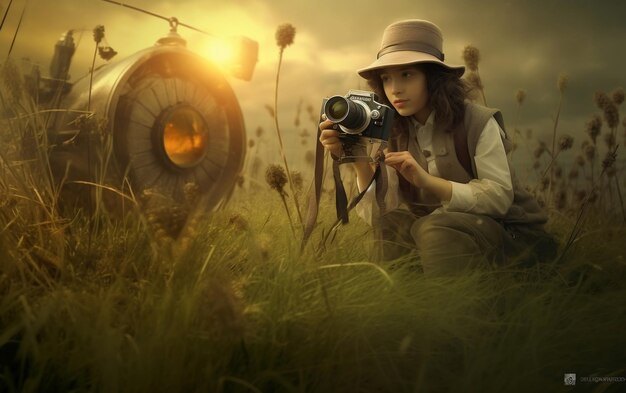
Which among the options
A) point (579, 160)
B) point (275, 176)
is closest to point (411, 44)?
point (275, 176)

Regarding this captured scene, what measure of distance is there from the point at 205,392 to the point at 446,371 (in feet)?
1.78

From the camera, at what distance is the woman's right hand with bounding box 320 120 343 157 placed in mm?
1840

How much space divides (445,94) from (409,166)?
1.20 ft

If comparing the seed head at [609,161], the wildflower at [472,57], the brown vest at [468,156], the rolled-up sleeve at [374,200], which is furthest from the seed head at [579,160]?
the rolled-up sleeve at [374,200]

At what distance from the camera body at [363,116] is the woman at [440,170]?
81 millimetres

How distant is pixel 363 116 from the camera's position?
1.76 metres

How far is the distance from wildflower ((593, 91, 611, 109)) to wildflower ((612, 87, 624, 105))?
61 mm

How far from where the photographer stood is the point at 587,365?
4.19ft

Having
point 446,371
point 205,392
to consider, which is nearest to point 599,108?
point 446,371

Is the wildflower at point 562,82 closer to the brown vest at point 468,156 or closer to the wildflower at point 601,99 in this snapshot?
the wildflower at point 601,99

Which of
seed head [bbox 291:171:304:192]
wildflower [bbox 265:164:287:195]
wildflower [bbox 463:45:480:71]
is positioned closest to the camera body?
wildflower [bbox 265:164:287:195]

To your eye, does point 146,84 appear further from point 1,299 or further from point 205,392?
point 205,392

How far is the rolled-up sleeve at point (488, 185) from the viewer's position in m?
1.79

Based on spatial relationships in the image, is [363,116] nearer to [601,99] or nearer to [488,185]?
[488,185]
